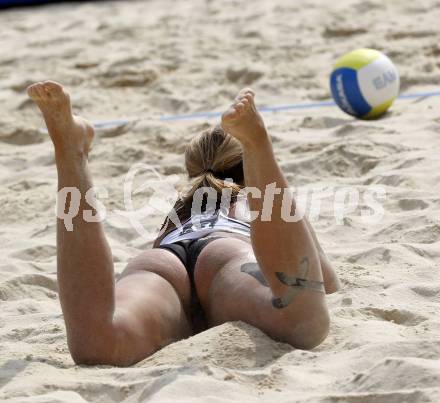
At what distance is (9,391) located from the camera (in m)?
2.26

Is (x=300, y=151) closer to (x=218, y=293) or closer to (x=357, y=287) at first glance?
(x=357, y=287)

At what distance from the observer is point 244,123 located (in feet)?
7.91

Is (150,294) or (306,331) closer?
(306,331)

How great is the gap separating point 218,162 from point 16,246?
1.17 metres

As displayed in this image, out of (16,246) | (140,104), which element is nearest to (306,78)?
(140,104)

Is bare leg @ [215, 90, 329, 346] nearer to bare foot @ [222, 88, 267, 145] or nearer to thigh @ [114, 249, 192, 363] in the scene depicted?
bare foot @ [222, 88, 267, 145]

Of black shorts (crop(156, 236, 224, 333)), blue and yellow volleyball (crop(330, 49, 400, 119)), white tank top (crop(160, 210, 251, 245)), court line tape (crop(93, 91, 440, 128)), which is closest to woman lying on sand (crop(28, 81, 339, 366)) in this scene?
black shorts (crop(156, 236, 224, 333))

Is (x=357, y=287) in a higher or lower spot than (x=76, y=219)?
lower

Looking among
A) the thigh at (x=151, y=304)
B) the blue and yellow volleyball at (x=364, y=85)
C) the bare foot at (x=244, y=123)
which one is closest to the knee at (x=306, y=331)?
the thigh at (x=151, y=304)

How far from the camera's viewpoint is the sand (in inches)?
88.9

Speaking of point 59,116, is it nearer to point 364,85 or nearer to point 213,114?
point 364,85

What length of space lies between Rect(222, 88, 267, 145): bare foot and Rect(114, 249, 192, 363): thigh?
0.51 metres

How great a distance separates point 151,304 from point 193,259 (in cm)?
24

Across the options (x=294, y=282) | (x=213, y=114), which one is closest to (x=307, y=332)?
(x=294, y=282)
